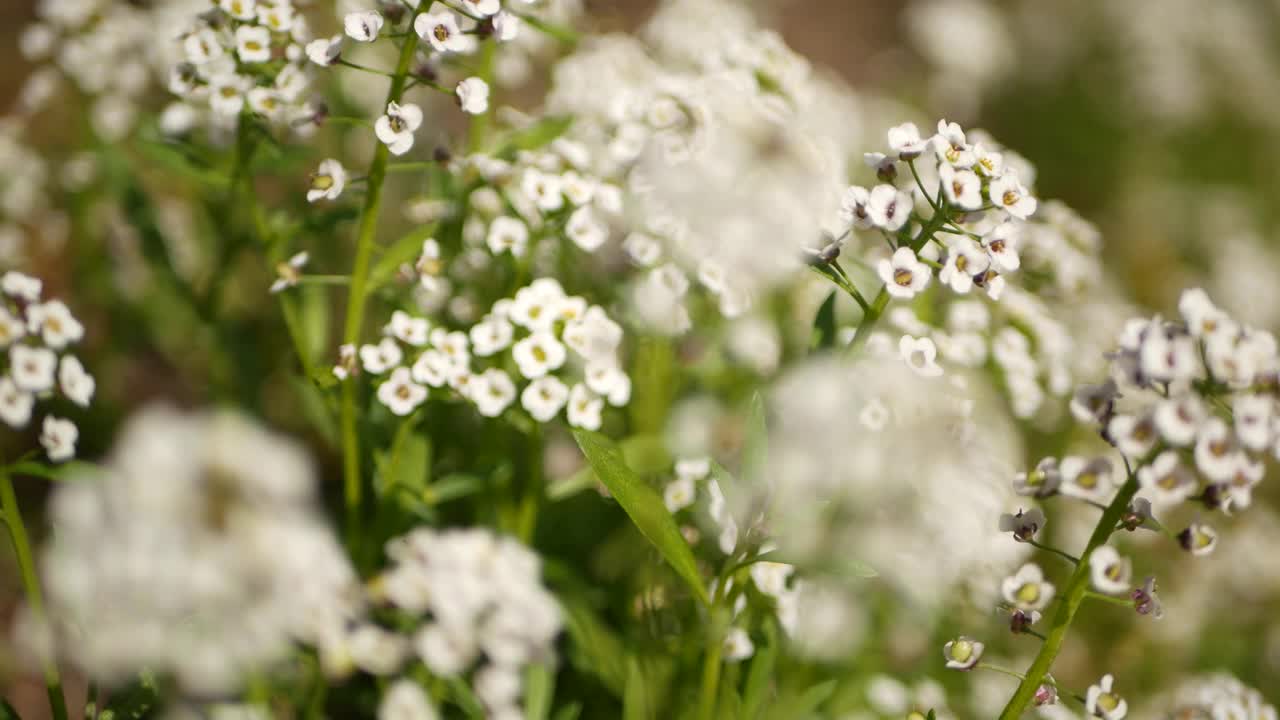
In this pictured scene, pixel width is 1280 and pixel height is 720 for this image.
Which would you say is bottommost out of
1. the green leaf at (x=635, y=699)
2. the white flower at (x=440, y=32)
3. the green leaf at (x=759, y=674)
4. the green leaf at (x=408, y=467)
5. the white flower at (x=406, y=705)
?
the white flower at (x=406, y=705)

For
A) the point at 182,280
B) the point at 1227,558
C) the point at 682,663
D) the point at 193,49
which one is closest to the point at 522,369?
the point at 682,663

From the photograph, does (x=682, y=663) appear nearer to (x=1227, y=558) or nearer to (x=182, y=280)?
(x=182, y=280)

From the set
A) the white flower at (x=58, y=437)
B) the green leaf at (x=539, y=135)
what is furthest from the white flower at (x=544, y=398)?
the white flower at (x=58, y=437)

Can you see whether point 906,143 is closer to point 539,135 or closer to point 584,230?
point 584,230

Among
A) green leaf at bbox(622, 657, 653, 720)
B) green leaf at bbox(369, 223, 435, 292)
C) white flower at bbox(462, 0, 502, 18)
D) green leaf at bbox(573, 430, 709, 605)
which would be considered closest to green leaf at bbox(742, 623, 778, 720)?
green leaf at bbox(622, 657, 653, 720)

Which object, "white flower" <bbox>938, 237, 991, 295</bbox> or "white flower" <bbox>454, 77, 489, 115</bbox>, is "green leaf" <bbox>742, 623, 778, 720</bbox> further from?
"white flower" <bbox>454, 77, 489, 115</bbox>

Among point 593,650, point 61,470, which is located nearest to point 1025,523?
point 593,650

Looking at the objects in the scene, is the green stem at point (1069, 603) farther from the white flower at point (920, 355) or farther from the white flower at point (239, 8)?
the white flower at point (239, 8)
